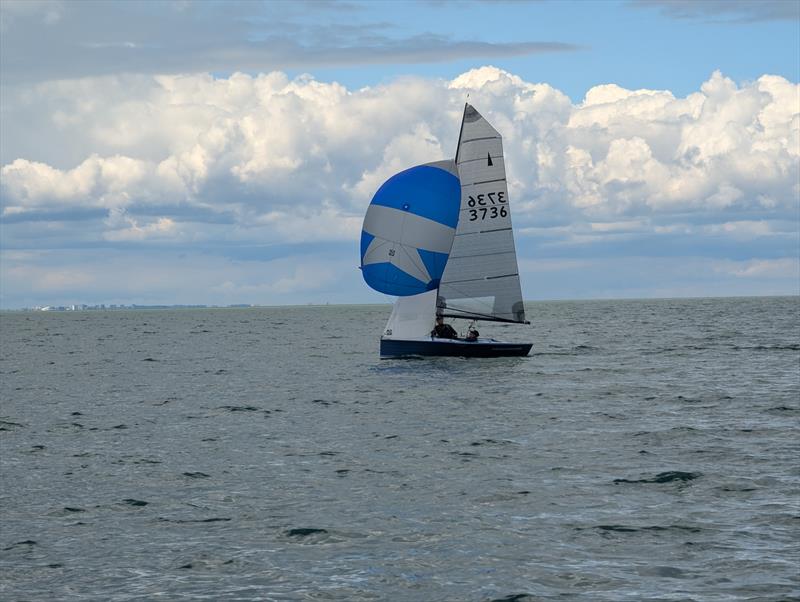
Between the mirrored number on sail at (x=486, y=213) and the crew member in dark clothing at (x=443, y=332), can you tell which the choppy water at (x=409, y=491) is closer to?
the crew member in dark clothing at (x=443, y=332)

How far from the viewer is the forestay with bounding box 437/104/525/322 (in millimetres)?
51156

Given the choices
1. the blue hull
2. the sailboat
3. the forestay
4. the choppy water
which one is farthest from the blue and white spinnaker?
the choppy water

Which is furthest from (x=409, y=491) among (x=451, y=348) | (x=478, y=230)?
(x=478, y=230)

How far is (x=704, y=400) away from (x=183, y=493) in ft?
70.0

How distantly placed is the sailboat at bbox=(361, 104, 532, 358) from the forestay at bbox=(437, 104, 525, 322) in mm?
50

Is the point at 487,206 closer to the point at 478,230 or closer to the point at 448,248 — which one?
the point at 478,230

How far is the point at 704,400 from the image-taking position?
118ft

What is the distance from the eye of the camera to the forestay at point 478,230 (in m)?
51.2

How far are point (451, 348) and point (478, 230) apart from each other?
22.9ft

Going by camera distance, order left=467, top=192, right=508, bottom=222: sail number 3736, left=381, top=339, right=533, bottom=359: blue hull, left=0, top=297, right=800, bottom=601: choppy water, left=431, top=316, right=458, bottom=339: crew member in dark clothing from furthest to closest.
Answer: left=467, top=192, right=508, bottom=222: sail number 3736
left=431, top=316, right=458, bottom=339: crew member in dark clothing
left=381, top=339, right=533, bottom=359: blue hull
left=0, top=297, right=800, bottom=601: choppy water

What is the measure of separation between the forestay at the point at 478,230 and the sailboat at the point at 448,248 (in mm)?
50

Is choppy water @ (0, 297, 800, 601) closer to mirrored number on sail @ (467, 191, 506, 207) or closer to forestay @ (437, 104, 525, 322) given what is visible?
forestay @ (437, 104, 525, 322)

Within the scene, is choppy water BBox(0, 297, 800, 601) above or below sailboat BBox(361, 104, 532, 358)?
below

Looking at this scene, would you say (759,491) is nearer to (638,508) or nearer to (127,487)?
(638,508)
